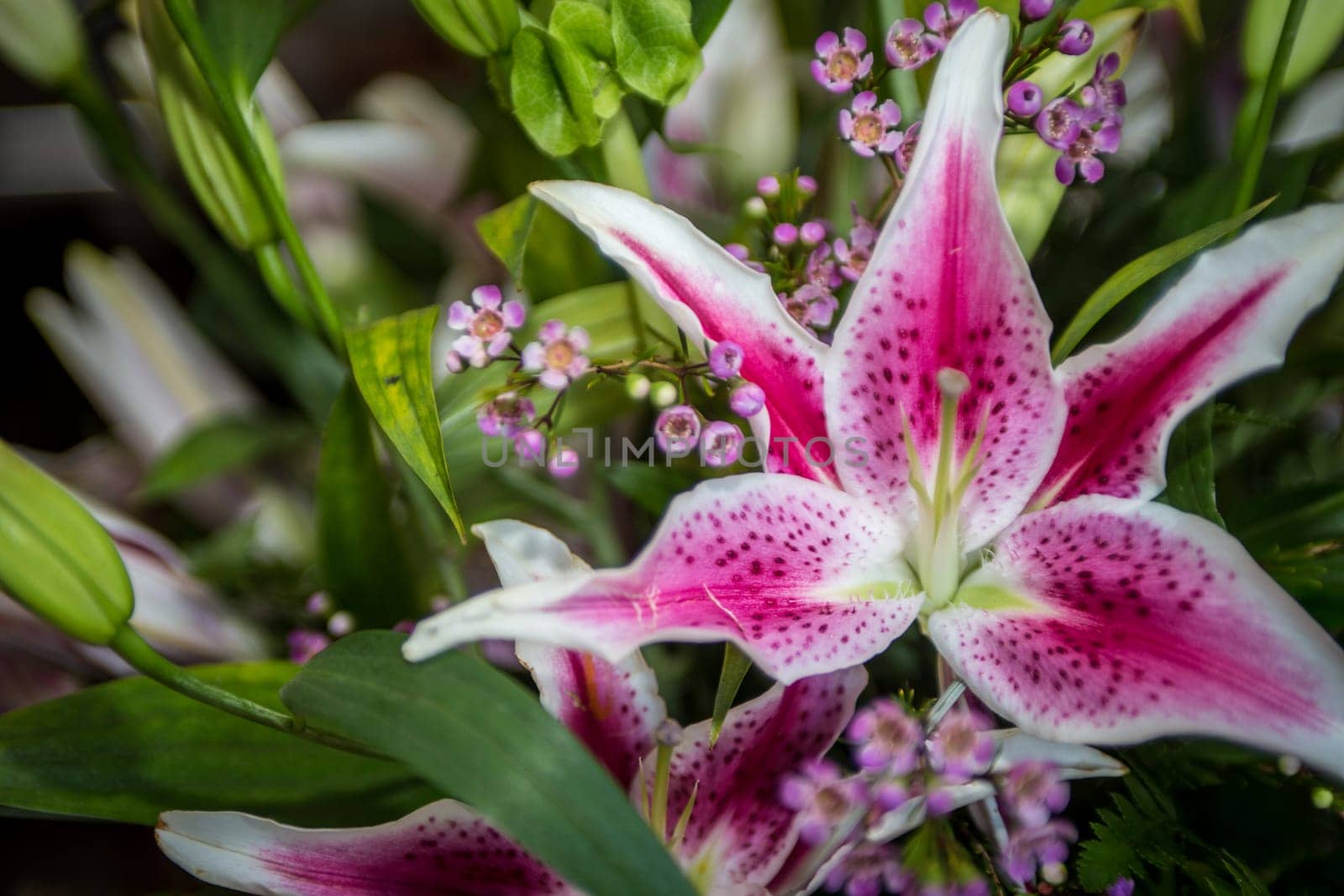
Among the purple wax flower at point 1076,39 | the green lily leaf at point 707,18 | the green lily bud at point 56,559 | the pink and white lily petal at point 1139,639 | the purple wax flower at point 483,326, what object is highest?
the green lily leaf at point 707,18

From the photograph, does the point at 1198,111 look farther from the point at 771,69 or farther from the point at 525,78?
the point at 525,78

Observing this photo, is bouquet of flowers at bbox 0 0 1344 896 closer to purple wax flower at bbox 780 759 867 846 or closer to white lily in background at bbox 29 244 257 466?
purple wax flower at bbox 780 759 867 846

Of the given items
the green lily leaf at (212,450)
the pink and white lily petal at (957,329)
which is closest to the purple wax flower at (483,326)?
the pink and white lily petal at (957,329)

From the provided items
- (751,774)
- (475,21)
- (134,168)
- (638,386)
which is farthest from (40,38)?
(751,774)

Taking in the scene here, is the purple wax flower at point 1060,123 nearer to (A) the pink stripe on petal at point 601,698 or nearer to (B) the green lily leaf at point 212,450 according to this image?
(A) the pink stripe on petal at point 601,698

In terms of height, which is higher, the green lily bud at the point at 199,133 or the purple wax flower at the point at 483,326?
the green lily bud at the point at 199,133

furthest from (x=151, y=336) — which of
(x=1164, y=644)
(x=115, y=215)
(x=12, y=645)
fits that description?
(x=1164, y=644)

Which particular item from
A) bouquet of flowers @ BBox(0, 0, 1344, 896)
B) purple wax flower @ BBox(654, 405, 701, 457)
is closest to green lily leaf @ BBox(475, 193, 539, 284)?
bouquet of flowers @ BBox(0, 0, 1344, 896)
